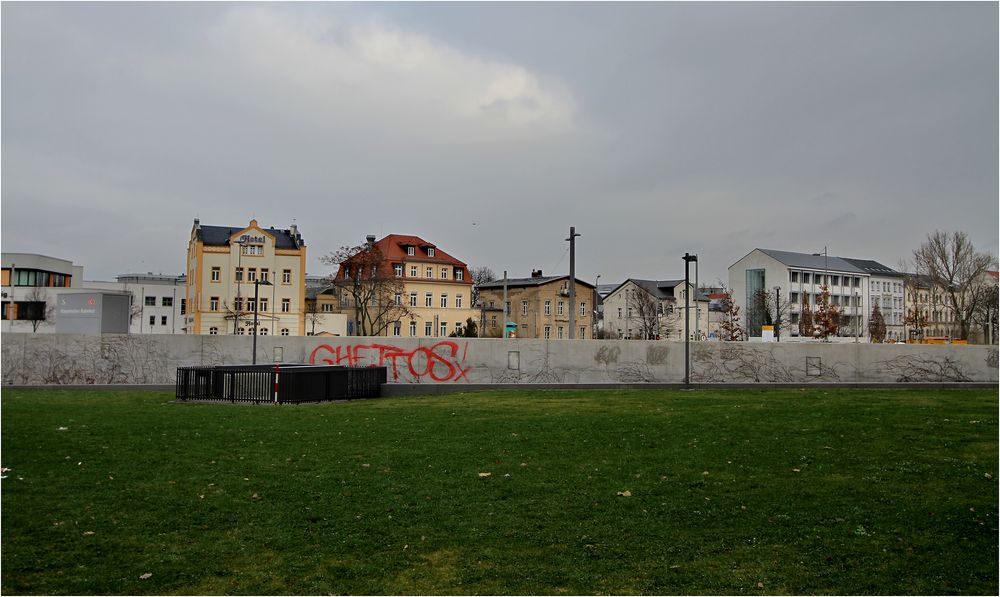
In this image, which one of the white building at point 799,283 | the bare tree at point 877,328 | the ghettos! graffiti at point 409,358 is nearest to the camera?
the ghettos! graffiti at point 409,358

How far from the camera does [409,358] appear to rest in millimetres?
32438

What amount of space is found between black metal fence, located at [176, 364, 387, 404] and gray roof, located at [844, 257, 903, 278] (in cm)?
9609

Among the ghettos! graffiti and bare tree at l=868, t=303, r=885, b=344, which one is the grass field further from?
bare tree at l=868, t=303, r=885, b=344

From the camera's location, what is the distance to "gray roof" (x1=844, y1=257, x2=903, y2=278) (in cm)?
10544

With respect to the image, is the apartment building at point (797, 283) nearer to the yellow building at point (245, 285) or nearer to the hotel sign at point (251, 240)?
the yellow building at point (245, 285)

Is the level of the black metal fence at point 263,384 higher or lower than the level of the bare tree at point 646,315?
lower

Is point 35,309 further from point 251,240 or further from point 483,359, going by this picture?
point 483,359

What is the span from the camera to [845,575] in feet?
24.4

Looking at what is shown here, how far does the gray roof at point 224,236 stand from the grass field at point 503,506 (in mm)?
59581

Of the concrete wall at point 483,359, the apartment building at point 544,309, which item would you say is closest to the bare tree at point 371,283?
the apartment building at point 544,309

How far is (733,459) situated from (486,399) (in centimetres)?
1317

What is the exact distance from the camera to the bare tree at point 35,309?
79062 millimetres

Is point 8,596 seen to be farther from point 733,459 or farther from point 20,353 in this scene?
point 20,353

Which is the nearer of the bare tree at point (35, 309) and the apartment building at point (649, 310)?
the bare tree at point (35, 309)
